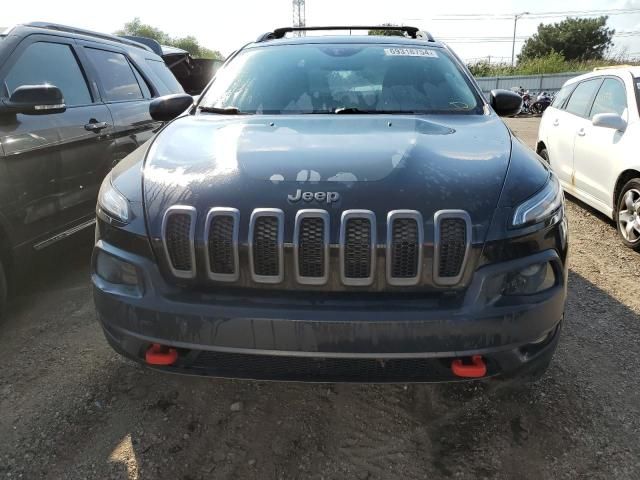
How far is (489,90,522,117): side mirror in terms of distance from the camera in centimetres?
323

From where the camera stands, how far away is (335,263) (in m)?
1.78

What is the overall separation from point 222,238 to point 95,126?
2637mm

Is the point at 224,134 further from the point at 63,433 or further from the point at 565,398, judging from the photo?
the point at 565,398

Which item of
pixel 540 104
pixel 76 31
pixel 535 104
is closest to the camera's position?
pixel 76 31

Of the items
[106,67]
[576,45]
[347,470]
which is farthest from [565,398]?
[576,45]

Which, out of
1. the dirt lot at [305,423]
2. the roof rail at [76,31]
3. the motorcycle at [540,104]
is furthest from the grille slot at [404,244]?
the motorcycle at [540,104]

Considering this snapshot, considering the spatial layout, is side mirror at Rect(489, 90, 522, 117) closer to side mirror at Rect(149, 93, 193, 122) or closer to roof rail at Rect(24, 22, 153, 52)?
side mirror at Rect(149, 93, 193, 122)

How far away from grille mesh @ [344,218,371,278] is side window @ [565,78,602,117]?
4.91 metres

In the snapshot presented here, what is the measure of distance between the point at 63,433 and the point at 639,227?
4.64 metres

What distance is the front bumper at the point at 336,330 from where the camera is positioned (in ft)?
5.79

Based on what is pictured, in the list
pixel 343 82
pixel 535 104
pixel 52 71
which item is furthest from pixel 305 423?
pixel 535 104

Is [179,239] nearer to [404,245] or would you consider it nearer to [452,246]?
[404,245]

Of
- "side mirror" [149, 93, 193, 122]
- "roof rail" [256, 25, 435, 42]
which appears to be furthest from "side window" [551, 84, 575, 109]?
"side mirror" [149, 93, 193, 122]

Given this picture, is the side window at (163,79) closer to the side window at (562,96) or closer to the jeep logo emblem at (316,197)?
the jeep logo emblem at (316,197)
